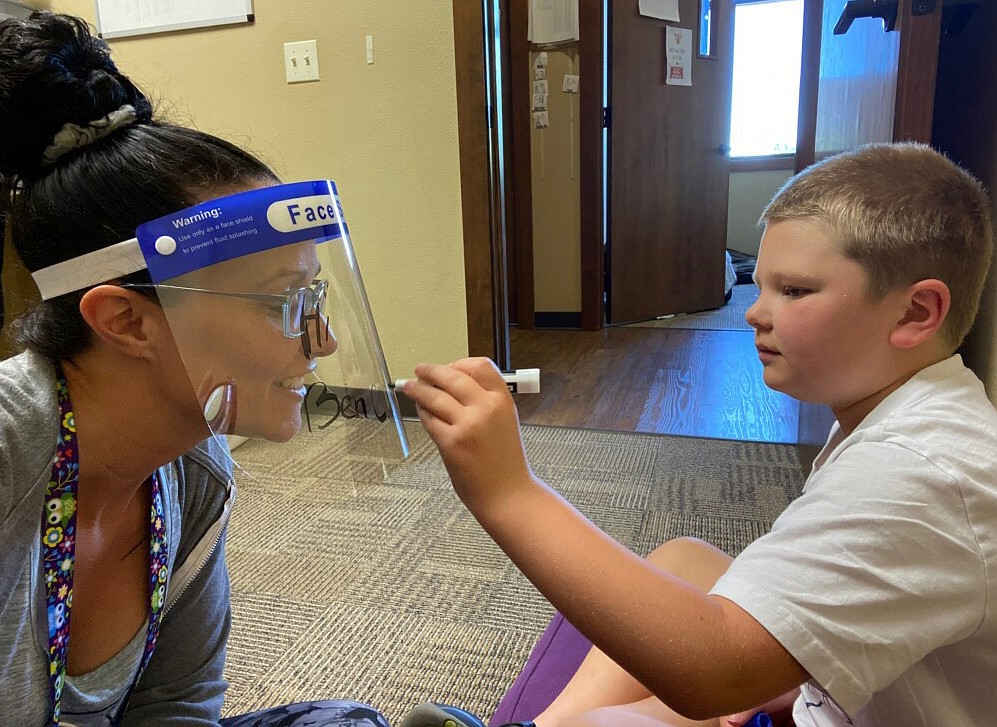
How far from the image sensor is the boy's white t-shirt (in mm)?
513

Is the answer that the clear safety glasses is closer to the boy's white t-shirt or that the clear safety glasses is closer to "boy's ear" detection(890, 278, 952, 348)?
the boy's white t-shirt

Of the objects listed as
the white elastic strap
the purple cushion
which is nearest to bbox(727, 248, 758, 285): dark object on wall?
the purple cushion

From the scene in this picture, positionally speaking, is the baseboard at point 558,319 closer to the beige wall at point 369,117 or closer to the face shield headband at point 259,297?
Result: the beige wall at point 369,117

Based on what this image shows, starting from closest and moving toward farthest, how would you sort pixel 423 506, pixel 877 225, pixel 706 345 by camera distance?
pixel 877 225 < pixel 423 506 < pixel 706 345

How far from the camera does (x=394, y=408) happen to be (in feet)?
2.20

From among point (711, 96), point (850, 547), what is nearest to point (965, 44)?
point (850, 547)

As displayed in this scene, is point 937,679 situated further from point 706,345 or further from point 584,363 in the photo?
point 706,345

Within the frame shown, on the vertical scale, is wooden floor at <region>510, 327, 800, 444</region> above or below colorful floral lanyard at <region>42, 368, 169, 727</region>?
below

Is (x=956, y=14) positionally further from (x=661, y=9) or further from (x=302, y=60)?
(x=661, y=9)

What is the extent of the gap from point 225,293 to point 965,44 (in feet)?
3.30

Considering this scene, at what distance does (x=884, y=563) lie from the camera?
520 mm

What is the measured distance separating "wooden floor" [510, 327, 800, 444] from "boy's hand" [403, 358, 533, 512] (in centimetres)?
171

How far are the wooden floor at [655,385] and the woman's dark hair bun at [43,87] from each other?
1.88 meters

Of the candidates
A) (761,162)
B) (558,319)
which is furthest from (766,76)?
(558,319)
